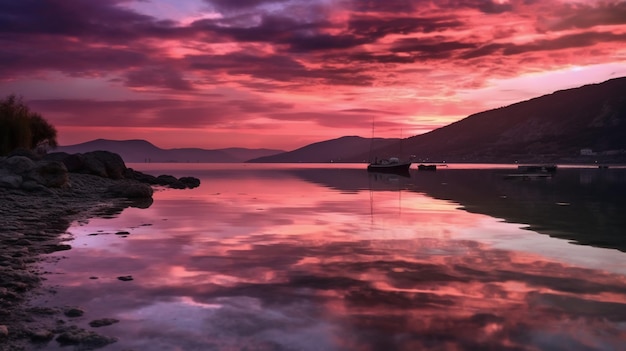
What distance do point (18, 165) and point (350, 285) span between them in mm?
33483

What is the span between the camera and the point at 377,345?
8516mm

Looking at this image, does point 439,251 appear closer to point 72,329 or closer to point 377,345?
point 377,345

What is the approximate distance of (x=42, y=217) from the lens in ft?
81.9

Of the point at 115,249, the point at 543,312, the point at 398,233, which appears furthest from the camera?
the point at 398,233

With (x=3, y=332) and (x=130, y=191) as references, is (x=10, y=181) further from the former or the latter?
(x=3, y=332)

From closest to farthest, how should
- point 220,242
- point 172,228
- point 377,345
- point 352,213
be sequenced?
point 377,345 < point 220,242 < point 172,228 < point 352,213

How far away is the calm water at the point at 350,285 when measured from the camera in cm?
895

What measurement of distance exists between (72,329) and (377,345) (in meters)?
5.29

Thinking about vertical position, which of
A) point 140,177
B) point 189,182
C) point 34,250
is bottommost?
point 34,250

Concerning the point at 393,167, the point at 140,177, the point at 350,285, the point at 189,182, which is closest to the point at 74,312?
the point at 350,285

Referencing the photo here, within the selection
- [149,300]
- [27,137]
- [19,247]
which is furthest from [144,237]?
[27,137]

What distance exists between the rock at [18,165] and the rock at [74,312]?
30853 mm

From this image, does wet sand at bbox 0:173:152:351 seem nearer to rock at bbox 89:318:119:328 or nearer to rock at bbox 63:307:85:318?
rock at bbox 63:307:85:318

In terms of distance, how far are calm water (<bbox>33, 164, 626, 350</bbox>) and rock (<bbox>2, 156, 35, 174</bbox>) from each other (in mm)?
16418
